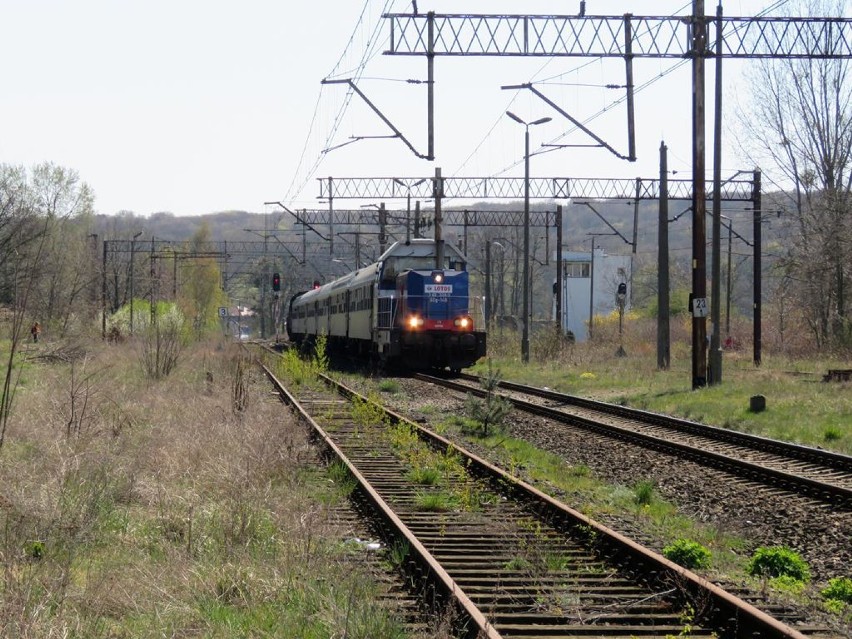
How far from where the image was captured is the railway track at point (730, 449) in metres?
11.3

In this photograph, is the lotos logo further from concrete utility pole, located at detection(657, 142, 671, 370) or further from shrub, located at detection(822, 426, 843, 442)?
shrub, located at detection(822, 426, 843, 442)

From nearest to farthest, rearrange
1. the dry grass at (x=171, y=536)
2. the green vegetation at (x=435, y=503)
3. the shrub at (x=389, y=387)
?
the dry grass at (x=171, y=536) < the green vegetation at (x=435, y=503) < the shrub at (x=389, y=387)

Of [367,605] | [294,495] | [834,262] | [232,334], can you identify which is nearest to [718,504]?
[294,495]

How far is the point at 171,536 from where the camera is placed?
324 inches

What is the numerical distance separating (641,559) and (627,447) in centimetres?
773

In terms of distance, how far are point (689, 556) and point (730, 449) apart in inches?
296

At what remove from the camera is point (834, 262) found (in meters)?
42.9

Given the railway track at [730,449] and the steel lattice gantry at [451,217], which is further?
the steel lattice gantry at [451,217]

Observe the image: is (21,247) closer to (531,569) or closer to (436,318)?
(436,318)

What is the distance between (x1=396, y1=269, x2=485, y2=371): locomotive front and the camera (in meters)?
29.8

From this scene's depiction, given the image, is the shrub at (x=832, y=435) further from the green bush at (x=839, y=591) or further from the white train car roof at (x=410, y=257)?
the white train car roof at (x=410, y=257)

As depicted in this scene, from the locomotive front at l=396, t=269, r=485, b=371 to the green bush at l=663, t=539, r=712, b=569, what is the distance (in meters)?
22.4

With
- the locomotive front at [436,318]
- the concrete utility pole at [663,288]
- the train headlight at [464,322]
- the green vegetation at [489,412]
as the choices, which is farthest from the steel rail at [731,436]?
the concrete utility pole at [663,288]

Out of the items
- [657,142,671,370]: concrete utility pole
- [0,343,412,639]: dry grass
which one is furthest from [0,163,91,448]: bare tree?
[657,142,671,370]: concrete utility pole
